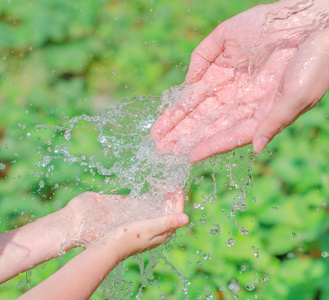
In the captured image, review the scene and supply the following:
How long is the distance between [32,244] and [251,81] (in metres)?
0.98

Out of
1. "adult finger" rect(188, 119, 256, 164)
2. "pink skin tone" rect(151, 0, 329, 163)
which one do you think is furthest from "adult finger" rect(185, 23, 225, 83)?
"adult finger" rect(188, 119, 256, 164)

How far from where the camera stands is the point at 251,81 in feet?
4.82

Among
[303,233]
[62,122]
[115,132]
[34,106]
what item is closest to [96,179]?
[115,132]

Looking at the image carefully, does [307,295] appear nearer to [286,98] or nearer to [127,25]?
[286,98]

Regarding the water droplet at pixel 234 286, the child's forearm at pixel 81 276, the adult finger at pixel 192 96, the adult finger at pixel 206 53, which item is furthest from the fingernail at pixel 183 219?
the water droplet at pixel 234 286

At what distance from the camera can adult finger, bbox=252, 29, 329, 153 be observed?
1.16 m

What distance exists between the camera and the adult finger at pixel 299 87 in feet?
3.80

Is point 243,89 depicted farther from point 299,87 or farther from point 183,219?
point 183,219

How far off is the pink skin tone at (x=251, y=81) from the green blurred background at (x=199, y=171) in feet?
1.31

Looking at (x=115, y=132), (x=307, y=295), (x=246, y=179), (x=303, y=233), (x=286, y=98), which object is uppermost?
(x=286, y=98)

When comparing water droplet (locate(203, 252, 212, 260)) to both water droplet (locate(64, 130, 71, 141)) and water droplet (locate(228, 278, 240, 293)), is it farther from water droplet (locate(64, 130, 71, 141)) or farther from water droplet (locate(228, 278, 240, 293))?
water droplet (locate(64, 130, 71, 141))

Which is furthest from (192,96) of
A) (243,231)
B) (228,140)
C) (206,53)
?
(243,231)

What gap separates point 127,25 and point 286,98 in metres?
1.47

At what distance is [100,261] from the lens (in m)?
1.09
